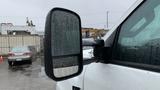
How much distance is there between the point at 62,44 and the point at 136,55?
42 cm

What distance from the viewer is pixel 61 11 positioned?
2.04 m

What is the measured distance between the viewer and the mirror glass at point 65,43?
6.54 feet

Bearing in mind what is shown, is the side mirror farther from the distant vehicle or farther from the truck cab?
the distant vehicle

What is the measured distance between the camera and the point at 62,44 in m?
2.04

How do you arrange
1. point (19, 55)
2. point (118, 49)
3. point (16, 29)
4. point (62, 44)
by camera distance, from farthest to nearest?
point (16, 29) < point (19, 55) < point (118, 49) < point (62, 44)

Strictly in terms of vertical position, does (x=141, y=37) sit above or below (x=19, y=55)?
above

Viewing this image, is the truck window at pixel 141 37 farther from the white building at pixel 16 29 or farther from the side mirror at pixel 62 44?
the white building at pixel 16 29

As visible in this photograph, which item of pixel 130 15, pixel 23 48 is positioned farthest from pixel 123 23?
pixel 23 48

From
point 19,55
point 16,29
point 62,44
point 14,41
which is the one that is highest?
point 16,29

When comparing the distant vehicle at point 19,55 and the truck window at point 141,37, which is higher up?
the truck window at point 141,37

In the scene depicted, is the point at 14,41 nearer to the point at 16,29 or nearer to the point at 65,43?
the point at 16,29

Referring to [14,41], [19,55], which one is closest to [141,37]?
[19,55]

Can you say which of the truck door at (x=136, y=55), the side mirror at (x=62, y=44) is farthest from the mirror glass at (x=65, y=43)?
the truck door at (x=136, y=55)

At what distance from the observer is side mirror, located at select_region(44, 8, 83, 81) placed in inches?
76.6
